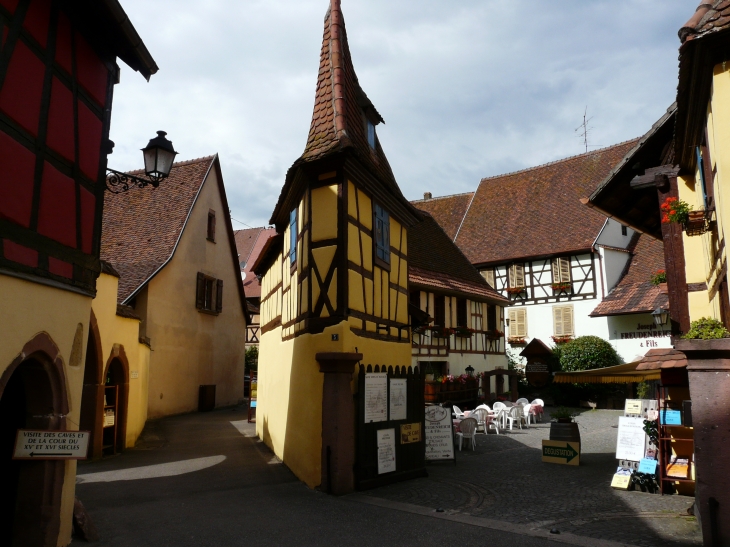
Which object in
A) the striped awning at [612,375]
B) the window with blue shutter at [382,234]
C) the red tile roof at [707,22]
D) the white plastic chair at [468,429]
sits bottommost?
the white plastic chair at [468,429]

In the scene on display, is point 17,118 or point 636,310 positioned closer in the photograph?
point 17,118

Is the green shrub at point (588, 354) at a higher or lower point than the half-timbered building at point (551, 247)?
lower

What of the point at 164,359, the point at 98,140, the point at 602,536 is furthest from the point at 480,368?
the point at 98,140

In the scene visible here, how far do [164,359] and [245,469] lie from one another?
10257 mm

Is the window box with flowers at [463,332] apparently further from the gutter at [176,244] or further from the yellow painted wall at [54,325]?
the yellow painted wall at [54,325]

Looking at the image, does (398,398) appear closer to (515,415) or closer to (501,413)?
(501,413)

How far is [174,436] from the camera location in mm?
16234

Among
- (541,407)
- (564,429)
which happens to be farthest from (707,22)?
(541,407)

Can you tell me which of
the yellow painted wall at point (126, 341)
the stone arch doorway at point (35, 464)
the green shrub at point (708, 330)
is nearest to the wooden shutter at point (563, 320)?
the yellow painted wall at point (126, 341)

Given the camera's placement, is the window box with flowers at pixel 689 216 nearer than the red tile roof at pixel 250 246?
Yes

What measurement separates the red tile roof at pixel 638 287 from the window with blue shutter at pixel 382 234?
16096 millimetres

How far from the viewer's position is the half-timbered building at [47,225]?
540 centimetres

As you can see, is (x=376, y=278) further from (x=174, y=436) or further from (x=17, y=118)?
(x=174, y=436)

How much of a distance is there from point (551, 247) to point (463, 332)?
335 inches
